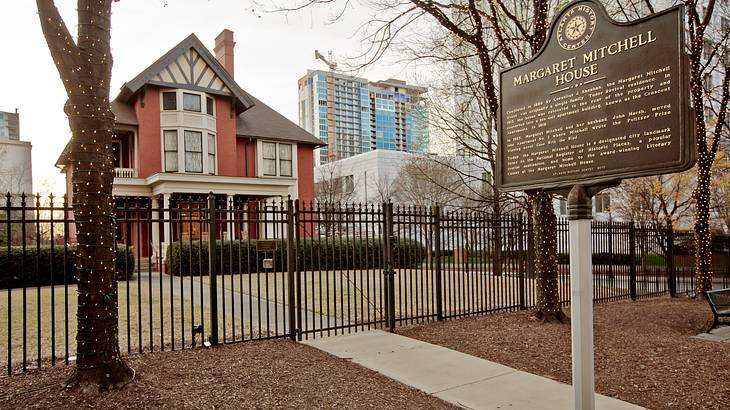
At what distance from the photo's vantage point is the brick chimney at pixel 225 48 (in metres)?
31.9

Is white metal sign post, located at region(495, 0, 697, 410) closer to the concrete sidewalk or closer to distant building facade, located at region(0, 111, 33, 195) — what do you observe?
the concrete sidewalk

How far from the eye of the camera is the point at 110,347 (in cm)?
518

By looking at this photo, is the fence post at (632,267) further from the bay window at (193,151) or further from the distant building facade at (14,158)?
the distant building facade at (14,158)

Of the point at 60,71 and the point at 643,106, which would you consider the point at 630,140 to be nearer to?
the point at 643,106

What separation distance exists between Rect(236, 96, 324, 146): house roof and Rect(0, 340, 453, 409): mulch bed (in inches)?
920

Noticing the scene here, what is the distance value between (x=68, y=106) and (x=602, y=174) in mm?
5229

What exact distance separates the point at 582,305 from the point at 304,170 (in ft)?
92.1

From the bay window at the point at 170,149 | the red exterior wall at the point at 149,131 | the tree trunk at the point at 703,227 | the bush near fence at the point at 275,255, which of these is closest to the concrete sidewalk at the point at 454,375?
the bush near fence at the point at 275,255

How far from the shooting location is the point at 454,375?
20.6 ft

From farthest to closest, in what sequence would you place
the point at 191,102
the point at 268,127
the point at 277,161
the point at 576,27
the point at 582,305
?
the point at 268,127
the point at 277,161
the point at 191,102
the point at 576,27
the point at 582,305

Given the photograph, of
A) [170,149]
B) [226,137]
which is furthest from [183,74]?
[170,149]

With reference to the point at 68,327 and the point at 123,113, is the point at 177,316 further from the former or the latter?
the point at 123,113

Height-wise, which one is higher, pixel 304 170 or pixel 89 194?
pixel 304 170

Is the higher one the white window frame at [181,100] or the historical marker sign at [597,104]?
the white window frame at [181,100]
